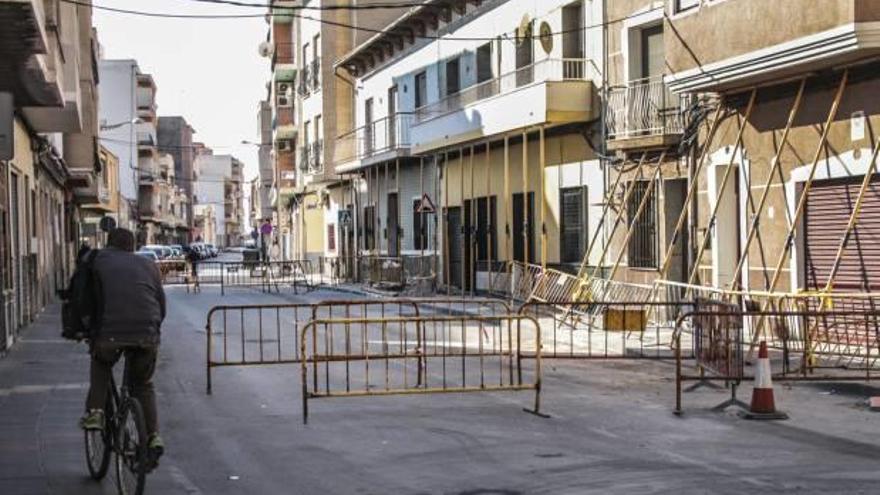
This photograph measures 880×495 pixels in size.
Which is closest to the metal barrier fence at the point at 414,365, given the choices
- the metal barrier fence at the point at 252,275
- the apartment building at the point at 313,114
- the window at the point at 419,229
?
the window at the point at 419,229

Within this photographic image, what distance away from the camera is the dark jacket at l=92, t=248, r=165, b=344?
26.0ft

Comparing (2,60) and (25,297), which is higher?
(2,60)

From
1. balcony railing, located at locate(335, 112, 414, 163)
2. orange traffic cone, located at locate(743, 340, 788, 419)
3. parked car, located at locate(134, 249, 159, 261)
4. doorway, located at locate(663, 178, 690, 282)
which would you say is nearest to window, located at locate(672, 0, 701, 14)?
doorway, located at locate(663, 178, 690, 282)

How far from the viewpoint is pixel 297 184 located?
60.6 meters

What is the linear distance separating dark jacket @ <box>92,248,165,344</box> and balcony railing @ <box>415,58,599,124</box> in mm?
18291

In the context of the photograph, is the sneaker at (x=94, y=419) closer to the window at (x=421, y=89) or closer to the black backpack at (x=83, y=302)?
the black backpack at (x=83, y=302)

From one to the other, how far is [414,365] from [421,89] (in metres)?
22.7

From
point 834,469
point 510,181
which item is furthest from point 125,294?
point 510,181

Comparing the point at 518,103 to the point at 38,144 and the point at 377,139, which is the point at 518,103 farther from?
the point at 377,139

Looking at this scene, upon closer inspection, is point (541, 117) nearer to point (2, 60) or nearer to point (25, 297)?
point (25, 297)

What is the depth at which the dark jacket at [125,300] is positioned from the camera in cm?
793

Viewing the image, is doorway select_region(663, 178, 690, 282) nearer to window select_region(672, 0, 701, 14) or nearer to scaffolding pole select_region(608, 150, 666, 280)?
scaffolding pole select_region(608, 150, 666, 280)

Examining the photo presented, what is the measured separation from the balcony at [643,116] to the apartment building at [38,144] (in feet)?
34.0

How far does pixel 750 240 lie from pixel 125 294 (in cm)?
1272
